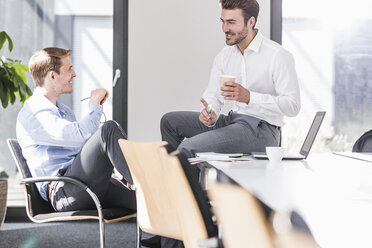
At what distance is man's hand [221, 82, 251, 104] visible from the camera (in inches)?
104

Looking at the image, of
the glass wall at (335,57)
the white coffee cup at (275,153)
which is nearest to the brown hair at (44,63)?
the white coffee cup at (275,153)

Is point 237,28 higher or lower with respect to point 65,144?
higher

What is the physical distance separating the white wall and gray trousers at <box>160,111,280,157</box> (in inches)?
45.4

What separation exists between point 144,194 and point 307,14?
122 inches

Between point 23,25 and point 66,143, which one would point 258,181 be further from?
point 23,25

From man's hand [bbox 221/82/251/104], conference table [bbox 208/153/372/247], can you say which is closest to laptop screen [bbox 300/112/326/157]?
conference table [bbox 208/153/372/247]

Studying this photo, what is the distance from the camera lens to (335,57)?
14.7 feet

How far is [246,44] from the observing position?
337cm

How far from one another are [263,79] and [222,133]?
1.87ft

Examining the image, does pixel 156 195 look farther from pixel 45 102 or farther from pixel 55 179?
pixel 45 102

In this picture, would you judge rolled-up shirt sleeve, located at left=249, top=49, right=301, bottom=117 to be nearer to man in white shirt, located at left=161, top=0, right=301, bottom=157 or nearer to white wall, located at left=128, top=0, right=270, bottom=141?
man in white shirt, located at left=161, top=0, right=301, bottom=157

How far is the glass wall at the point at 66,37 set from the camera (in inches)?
180

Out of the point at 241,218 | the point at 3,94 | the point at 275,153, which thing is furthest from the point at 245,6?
the point at 241,218

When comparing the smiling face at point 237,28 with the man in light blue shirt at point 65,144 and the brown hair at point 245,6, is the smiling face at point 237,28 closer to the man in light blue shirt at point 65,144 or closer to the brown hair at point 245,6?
the brown hair at point 245,6
